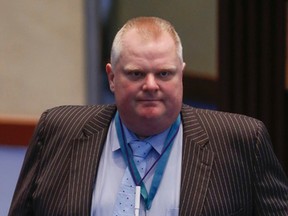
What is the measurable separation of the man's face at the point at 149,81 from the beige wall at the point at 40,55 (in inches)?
105

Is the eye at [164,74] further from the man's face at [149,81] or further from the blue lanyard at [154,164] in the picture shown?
the blue lanyard at [154,164]

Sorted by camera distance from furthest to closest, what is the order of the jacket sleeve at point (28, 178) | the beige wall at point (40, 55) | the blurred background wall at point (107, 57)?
1. the beige wall at point (40, 55)
2. the blurred background wall at point (107, 57)
3. the jacket sleeve at point (28, 178)

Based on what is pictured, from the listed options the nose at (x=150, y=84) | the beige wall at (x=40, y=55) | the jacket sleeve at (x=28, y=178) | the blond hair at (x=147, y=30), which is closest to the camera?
the nose at (x=150, y=84)

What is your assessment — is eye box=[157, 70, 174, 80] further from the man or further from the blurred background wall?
the blurred background wall

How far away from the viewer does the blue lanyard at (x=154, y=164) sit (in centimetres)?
313

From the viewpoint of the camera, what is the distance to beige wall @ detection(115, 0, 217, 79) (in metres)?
5.57

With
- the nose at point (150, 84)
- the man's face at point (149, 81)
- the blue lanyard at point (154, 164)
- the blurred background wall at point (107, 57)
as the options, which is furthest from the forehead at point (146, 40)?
the blurred background wall at point (107, 57)

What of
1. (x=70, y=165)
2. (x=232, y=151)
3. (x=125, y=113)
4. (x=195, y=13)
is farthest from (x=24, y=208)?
(x=195, y=13)

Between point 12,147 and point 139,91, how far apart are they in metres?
3.03

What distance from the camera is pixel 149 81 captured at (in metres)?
3.06

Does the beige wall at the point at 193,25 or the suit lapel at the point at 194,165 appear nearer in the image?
the suit lapel at the point at 194,165

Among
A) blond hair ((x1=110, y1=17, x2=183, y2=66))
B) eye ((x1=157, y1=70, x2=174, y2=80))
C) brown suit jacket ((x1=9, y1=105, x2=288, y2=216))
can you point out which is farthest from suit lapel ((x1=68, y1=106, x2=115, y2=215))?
eye ((x1=157, y1=70, x2=174, y2=80))

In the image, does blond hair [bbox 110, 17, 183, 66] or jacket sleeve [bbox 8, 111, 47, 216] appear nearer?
blond hair [bbox 110, 17, 183, 66]

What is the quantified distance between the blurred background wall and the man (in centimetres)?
218
